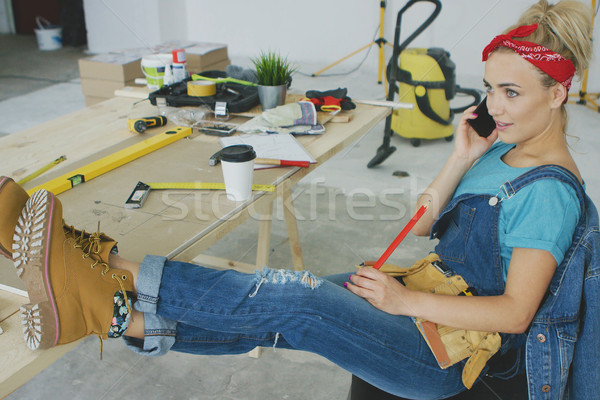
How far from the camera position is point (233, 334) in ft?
4.03

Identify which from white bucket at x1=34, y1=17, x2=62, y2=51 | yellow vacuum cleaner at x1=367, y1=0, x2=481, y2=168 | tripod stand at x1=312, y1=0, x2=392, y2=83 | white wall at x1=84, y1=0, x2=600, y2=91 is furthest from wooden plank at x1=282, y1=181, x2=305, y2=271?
white bucket at x1=34, y1=17, x2=62, y2=51

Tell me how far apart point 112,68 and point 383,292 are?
2.39 meters

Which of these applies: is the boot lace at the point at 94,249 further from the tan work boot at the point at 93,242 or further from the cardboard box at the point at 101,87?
the cardboard box at the point at 101,87

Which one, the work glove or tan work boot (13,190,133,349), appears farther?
the work glove

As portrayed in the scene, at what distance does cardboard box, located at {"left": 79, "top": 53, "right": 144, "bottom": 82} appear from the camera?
2977 millimetres

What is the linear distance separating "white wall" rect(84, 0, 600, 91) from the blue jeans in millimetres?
5307

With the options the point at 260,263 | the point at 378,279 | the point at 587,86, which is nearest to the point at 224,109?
the point at 260,263

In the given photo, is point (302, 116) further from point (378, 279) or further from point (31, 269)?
point (31, 269)

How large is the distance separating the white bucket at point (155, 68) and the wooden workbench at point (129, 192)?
30cm

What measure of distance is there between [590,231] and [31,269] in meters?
1.08

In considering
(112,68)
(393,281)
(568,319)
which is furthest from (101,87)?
(568,319)

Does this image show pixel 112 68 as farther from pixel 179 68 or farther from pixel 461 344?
pixel 461 344

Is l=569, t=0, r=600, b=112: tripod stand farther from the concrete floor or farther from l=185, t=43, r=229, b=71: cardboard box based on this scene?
l=185, t=43, r=229, b=71: cardboard box

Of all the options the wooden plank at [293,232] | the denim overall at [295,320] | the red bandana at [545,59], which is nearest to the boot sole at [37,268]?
the denim overall at [295,320]
